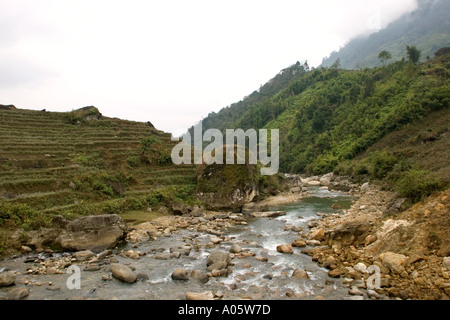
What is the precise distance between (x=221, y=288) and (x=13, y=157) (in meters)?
22.9

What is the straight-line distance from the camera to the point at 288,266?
37.6ft

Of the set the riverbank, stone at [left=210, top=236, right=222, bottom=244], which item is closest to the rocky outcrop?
stone at [left=210, top=236, right=222, bottom=244]

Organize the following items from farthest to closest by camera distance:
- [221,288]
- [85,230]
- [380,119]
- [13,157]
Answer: [380,119] → [13,157] → [85,230] → [221,288]

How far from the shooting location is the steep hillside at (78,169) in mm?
18391

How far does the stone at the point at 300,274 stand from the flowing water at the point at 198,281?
0.52 feet

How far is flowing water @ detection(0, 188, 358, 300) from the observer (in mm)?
→ 9242

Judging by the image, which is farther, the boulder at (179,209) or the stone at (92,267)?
the boulder at (179,209)

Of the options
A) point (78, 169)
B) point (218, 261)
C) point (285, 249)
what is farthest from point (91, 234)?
point (78, 169)

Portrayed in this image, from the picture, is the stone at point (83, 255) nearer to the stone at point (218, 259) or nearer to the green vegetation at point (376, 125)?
the stone at point (218, 259)

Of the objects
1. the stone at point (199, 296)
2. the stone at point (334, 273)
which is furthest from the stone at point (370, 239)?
the stone at point (199, 296)

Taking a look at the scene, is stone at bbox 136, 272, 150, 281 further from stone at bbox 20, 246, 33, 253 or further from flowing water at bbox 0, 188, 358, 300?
stone at bbox 20, 246, 33, 253

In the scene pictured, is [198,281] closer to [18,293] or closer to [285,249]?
[285,249]
